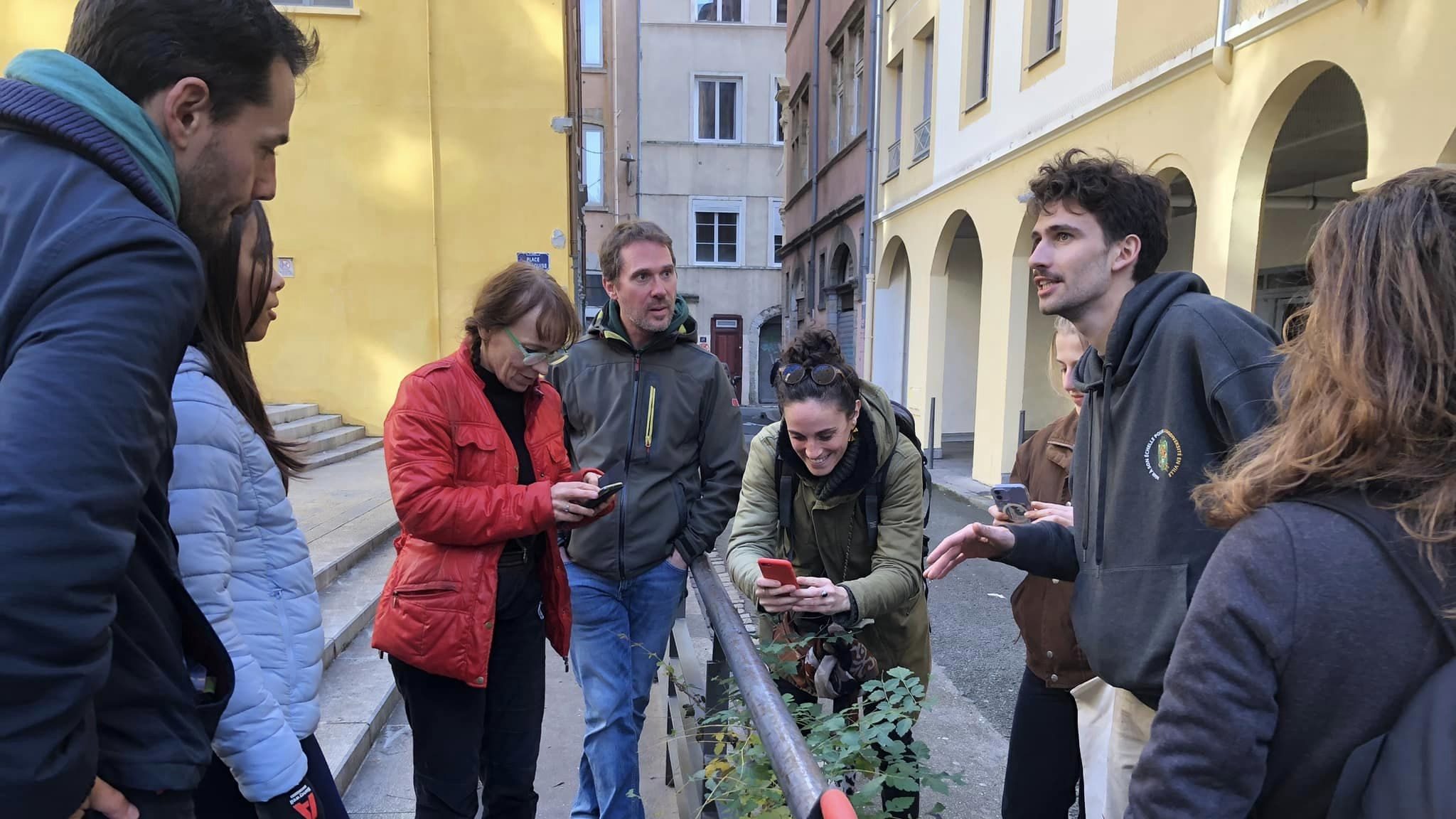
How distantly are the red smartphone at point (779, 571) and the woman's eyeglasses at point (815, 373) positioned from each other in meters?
0.56

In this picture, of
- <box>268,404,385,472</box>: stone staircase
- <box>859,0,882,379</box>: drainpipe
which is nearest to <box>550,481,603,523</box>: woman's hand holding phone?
<box>268,404,385,472</box>: stone staircase

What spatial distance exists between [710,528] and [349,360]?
9171 millimetres

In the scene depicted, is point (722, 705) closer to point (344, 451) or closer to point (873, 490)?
point (873, 490)

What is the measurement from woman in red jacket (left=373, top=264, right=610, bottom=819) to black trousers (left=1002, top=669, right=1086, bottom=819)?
144cm

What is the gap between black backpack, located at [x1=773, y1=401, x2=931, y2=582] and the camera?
2377mm

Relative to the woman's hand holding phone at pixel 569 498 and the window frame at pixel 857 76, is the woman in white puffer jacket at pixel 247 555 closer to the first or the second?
the woman's hand holding phone at pixel 569 498

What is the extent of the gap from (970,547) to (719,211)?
25.2 m

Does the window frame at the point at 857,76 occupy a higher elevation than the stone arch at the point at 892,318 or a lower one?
higher

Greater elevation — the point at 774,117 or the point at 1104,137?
the point at 774,117

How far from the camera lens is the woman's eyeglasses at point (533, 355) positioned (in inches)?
89.9

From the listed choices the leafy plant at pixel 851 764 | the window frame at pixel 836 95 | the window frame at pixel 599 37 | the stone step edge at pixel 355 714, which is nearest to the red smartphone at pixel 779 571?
the leafy plant at pixel 851 764

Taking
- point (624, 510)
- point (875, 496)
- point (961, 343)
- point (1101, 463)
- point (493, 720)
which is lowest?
point (493, 720)

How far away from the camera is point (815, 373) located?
7.57 feet

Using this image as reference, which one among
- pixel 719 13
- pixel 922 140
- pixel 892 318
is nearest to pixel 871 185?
pixel 922 140
